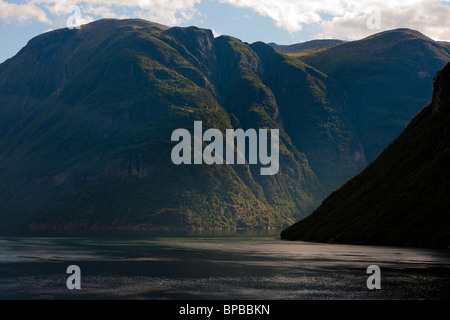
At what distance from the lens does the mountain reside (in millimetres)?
145000

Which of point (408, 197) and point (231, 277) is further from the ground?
point (408, 197)

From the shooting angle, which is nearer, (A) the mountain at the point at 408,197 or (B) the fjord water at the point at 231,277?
(B) the fjord water at the point at 231,277

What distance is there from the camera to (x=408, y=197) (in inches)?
6137

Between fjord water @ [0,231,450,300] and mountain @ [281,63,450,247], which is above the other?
mountain @ [281,63,450,247]

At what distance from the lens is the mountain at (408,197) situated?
145m

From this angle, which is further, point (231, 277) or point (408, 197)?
point (408, 197)

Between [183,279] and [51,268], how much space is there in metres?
27.9

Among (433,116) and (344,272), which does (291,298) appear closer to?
(344,272)

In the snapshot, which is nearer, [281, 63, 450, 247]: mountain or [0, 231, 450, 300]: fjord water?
[0, 231, 450, 300]: fjord water

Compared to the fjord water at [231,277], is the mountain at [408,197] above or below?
above

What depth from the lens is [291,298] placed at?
207ft
